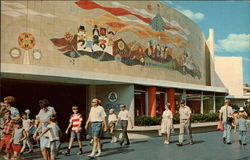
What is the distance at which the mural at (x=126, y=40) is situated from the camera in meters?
17.8

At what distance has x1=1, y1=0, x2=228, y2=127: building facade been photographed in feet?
49.8

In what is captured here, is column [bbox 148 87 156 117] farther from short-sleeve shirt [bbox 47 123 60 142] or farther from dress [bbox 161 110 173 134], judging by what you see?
short-sleeve shirt [bbox 47 123 60 142]

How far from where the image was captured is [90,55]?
18.2 m

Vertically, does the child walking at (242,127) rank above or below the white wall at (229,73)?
below

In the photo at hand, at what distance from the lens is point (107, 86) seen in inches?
683

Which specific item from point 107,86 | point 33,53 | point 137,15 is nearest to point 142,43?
point 137,15

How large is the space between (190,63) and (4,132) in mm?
23065

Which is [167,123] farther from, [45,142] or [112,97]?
[45,142]

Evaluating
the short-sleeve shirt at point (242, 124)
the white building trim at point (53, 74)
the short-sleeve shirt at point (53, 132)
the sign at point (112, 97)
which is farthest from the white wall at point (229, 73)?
the short-sleeve shirt at point (53, 132)

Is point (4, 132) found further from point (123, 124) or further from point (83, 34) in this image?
point (83, 34)

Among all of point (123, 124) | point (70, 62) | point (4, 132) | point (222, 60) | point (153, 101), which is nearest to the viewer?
point (4, 132)

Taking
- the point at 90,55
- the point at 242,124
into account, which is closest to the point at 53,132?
the point at 242,124

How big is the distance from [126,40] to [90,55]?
347 centimetres

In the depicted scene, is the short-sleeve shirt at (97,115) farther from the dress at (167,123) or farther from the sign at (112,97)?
the sign at (112,97)
